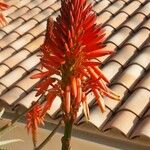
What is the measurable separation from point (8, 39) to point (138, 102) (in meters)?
2.13

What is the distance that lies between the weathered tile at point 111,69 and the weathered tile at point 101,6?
4.71ft

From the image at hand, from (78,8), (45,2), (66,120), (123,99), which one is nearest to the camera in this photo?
(66,120)

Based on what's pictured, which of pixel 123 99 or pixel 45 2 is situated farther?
pixel 45 2

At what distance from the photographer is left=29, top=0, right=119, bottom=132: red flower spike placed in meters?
1.82

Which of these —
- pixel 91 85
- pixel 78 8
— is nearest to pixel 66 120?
pixel 91 85

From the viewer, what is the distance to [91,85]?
1.84 metres

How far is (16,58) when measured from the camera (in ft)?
15.8

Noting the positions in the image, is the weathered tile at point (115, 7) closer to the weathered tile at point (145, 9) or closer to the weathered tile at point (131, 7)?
the weathered tile at point (131, 7)

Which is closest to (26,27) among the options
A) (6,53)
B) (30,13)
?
(30,13)

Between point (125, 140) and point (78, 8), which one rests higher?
point (78, 8)

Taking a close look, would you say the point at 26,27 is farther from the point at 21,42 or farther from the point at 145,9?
the point at 145,9

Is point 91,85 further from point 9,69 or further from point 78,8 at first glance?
point 9,69

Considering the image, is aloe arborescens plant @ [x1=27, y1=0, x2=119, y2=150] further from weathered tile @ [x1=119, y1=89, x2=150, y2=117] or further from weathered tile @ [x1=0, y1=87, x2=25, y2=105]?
weathered tile @ [x1=0, y1=87, x2=25, y2=105]

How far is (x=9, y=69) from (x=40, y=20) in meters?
1.16
